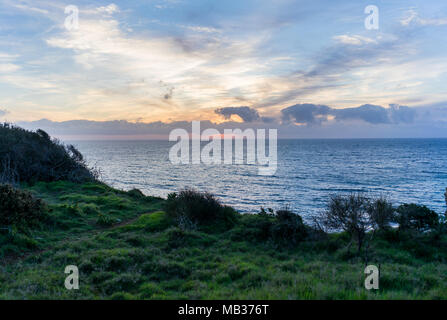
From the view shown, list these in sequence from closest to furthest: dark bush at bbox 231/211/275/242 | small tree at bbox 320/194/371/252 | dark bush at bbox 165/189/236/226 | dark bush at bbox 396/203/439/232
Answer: small tree at bbox 320/194/371/252, dark bush at bbox 396/203/439/232, dark bush at bbox 231/211/275/242, dark bush at bbox 165/189/236/226

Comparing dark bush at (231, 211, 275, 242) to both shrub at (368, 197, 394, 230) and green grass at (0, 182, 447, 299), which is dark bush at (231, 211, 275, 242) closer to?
green grass at (0, 182, 447, 299)

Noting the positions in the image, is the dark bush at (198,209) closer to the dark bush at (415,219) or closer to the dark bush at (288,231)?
the dark bush at (288,231)

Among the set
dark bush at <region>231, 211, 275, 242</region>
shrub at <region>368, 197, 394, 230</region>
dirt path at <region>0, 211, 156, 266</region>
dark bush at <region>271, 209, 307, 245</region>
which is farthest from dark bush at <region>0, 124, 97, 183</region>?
shrub at <region>368, 197, 394, 230</region>

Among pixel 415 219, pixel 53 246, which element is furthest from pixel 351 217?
pixel 53 246

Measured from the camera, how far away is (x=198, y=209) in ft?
58.6

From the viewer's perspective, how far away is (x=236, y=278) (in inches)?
369

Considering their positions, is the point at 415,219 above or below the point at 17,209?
below

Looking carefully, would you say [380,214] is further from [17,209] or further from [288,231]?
[17,209]

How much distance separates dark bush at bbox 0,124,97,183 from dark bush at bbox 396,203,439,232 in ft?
101

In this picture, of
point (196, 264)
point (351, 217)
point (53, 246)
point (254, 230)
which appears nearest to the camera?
point (196, 264)

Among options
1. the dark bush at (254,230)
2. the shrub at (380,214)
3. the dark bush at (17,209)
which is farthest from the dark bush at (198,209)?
the shrub at (380,214)

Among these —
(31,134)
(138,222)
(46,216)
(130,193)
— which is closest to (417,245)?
(138,222)

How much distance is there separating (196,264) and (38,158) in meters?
27.3

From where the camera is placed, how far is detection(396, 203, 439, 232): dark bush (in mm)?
14891
